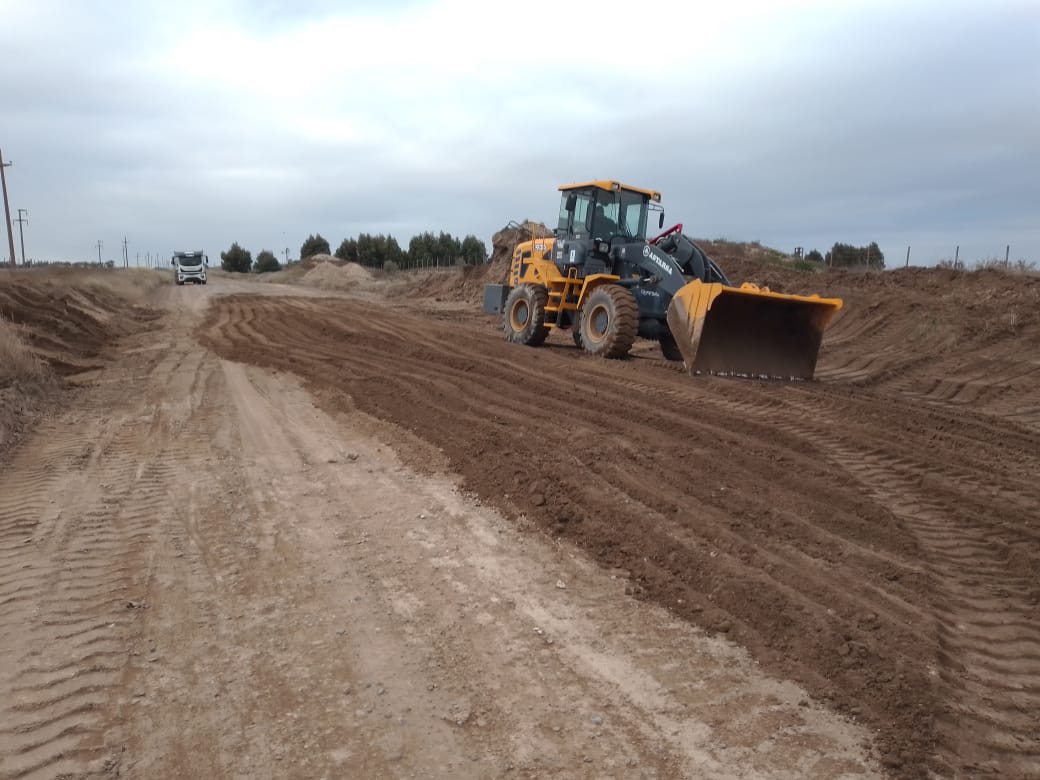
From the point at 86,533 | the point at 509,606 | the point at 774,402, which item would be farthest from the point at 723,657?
the point at 774,402

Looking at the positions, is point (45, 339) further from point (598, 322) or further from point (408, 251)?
point (408, 251)

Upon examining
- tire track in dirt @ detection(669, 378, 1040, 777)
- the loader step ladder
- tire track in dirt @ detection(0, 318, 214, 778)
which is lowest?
tire track in dirt @ detection(0, 318, 214, 778)

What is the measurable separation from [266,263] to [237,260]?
414 centimetres

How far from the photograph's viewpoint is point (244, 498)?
5723mm

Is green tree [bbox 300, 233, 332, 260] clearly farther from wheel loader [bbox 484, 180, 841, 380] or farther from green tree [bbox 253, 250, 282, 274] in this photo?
wheel loader [bbox 484, 180, 841, 380]

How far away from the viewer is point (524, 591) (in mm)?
4219

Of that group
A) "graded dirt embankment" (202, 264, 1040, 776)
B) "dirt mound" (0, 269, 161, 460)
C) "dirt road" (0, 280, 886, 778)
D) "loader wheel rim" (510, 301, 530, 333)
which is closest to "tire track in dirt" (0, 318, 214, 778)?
"dirt road" (0, 280, 886, 778)

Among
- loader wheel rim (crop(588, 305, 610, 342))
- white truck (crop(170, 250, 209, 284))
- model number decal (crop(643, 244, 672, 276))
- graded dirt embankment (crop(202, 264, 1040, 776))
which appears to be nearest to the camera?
graded dirt embankment (crop(202, 264, 1040, 776))

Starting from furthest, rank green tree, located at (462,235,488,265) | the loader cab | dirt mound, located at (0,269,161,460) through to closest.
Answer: green tree, located at (462,235,488,265)
the loader cab
dirt mound, located at (0,269,161,460)

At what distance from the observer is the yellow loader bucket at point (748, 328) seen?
10219 mm

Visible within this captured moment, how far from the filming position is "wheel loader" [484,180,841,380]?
34.2 feet

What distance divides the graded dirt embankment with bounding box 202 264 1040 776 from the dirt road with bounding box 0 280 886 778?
3 cm

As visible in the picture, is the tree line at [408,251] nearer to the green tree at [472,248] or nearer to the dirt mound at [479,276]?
the green tree at [472,248]

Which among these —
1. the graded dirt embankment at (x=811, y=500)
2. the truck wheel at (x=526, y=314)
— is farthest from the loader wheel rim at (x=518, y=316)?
the graded dirt embankment at (x=811, y=500)
